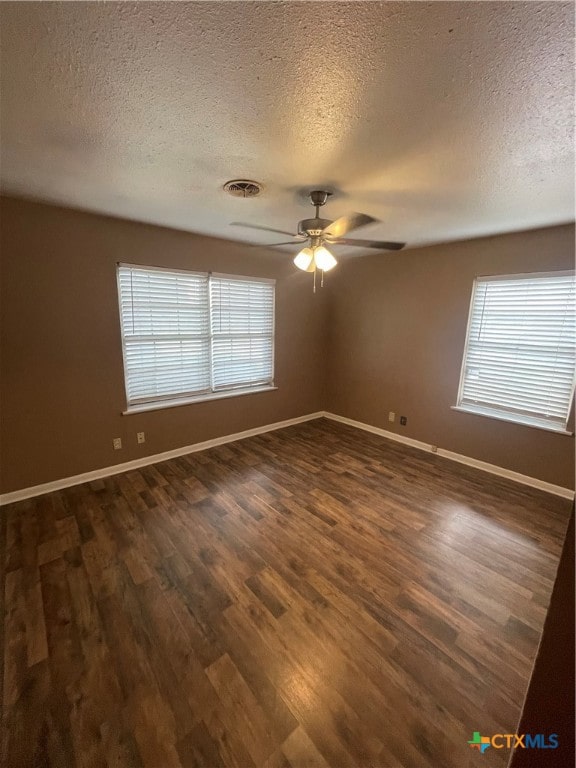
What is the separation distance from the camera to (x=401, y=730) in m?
1.17

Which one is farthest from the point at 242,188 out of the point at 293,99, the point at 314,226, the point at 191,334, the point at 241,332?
the point at 241,332

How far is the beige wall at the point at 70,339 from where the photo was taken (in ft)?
7.80

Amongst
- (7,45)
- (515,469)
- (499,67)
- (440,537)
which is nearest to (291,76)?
(499,67)

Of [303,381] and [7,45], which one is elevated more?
[7,45]

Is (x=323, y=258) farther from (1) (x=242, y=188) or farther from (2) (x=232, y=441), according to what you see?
(2) (x=232, y=441)

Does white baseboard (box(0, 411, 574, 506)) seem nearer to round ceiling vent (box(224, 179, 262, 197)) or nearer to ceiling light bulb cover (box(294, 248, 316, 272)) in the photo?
ceiling light bulb cover (box(294, 248, 316, 272))

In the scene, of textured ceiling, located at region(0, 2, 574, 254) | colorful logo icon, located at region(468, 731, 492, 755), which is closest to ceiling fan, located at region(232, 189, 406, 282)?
textured ceiling, located at region(0, 2, 574, 254)

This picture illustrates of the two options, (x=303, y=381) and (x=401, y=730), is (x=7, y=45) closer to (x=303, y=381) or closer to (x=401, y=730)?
(x=401, y=730)

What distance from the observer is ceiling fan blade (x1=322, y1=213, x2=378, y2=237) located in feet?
5.70

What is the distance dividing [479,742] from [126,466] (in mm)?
3143

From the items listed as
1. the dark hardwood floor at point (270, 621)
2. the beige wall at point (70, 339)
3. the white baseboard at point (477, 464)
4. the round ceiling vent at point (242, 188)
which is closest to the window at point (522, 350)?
the white baseboard at point (477, 464)

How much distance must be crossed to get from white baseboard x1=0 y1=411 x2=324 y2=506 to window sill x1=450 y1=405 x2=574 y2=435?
232 cm

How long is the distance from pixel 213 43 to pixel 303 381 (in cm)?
383

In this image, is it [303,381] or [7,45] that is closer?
[7,45]
